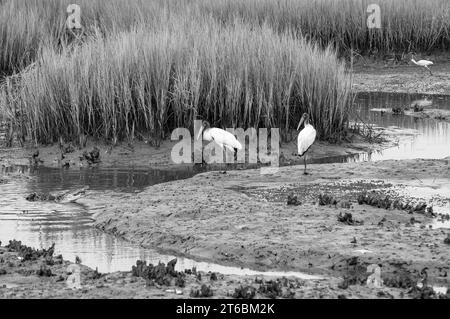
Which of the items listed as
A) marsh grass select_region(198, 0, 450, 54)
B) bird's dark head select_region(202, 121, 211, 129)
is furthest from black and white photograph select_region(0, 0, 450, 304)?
marsh grass select_region(198, 0, 450, 54)

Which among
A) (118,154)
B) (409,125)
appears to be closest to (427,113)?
(409,125)

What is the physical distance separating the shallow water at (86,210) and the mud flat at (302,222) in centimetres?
21

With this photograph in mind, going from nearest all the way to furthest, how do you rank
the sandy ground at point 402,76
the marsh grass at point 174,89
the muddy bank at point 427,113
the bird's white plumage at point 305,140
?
the bird's white plumage at point 305,140 → the marsh grass at point 174,89 → the muddy bank at point 427,113 → the sandy ground at point 402,76

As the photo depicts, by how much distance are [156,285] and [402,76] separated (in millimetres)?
15758

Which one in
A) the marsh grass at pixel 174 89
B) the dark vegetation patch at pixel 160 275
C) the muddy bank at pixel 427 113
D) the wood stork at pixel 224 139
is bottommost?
the muddy bank at pixel 427 113

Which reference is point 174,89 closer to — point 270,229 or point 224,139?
point 224,139

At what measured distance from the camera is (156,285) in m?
7.13

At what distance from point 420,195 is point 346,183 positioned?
1009mm

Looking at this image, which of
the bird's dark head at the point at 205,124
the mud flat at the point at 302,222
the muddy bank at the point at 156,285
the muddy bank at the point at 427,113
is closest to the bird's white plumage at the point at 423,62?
the muddy bank at the point at 427,113

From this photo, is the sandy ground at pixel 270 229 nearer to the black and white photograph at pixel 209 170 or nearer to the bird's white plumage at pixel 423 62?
the black and white photograph at pixel 209 170

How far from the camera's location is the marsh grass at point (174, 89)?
13.3 metres

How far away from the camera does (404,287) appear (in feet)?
23.5

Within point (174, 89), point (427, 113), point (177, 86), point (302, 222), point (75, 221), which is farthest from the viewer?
point (427, 113)

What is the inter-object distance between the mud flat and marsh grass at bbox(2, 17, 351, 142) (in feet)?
5.81
